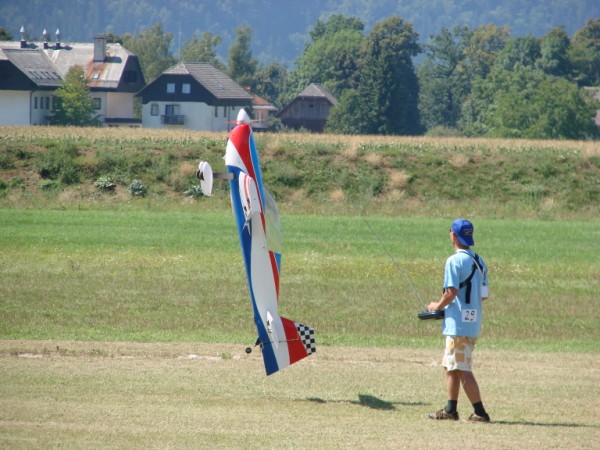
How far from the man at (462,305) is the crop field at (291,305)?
0.56 meters

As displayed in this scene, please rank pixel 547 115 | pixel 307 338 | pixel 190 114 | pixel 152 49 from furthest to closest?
pixel 152 49 < pixel 190 114 < pixel 547 115 < pixel 307 338

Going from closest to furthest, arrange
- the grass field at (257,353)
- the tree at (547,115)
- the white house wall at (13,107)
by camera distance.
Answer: the grass field at (257,353), the white house wall at (13,107), the tree at (547,115)

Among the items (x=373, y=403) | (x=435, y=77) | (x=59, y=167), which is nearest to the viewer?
(x=373, y=403)

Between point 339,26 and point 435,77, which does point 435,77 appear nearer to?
point 435,77

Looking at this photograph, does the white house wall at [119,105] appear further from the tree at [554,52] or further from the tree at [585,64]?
the tree at [585,64]

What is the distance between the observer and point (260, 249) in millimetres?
12539

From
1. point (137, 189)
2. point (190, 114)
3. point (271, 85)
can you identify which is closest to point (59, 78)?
point (190, 114)

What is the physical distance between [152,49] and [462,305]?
14618cm

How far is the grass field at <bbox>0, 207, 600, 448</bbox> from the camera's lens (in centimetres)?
984

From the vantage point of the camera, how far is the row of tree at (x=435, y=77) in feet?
318

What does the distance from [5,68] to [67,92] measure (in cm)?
609

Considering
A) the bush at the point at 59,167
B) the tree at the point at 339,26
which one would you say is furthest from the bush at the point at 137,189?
the tree at the point at 339,26

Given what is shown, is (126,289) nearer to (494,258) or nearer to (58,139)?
(494,258)

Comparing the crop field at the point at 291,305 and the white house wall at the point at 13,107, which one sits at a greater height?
the white house wall at the point at 13,107
